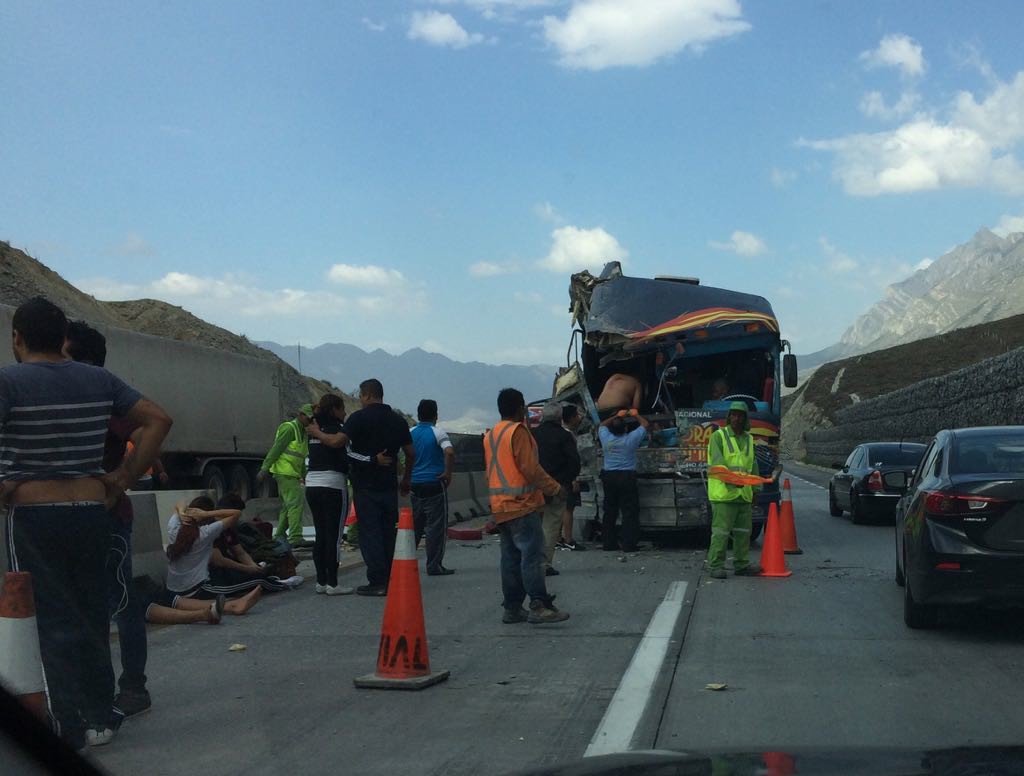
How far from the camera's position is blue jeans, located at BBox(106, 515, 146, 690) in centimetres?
619

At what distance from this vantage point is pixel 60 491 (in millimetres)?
5434

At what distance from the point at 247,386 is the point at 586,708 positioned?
20.3 m

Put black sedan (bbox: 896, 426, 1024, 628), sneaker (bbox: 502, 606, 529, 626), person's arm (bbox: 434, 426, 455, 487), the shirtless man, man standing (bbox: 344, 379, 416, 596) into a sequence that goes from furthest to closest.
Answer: the shirtless man → person's arm (bbox: 434, 426, 455, 487) → man standing (bbox: 344, 379, 416, 596) → sneaker (bbox: 502, 606, 529, 626) → black sedan (bbox: 896, 426, 1024, 628)

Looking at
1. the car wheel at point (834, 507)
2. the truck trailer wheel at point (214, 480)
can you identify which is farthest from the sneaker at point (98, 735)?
the car wheel at point (834, 507)

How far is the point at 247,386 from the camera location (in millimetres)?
25875

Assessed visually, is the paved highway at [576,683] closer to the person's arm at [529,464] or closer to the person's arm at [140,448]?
the person's arm at [529,464]

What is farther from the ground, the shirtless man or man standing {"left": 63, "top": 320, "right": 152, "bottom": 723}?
the shirtless man

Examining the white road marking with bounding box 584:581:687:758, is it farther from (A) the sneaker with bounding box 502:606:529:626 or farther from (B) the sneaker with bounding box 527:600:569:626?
(A) the sneaker with bounding box 502:606:529:626

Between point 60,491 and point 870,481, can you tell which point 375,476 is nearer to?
point 60,491

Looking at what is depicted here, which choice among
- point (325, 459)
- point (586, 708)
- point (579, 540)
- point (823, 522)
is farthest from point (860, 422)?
point (586, 708)

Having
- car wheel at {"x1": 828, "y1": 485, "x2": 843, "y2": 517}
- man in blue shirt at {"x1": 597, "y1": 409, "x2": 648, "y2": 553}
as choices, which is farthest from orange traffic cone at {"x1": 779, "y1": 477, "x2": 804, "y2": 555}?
car wheel at {"x1": 828, "y1": 485, "x2": 843, "y2": 517}

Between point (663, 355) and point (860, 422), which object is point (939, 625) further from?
point (860, 422)

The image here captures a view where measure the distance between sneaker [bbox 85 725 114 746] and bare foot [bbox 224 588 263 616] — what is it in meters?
4.29

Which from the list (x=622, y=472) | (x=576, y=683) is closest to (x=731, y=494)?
(x=622, y=472)
